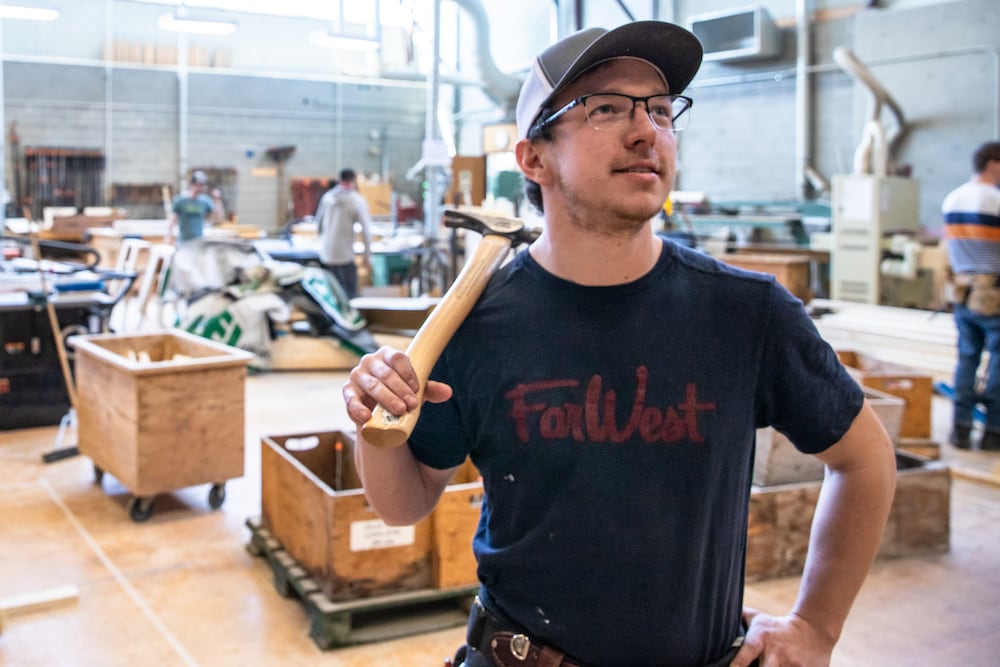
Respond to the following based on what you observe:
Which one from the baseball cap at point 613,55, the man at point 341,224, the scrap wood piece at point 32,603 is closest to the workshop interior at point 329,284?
the scrap wood piece at point 32,603

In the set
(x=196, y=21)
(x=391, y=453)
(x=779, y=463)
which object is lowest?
(x=779, y=463)

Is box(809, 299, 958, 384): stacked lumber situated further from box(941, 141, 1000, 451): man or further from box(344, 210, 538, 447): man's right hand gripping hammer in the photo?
box(344, 210, 538, 447): man's right hand gripping hammer

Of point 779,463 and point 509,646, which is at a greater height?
point 509,646

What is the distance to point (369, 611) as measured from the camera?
141 inches

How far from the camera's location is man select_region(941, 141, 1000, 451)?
5.70 meters

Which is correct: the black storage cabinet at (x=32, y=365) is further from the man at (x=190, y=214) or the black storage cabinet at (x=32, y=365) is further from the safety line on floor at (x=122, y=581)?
the man at (x=190, y=214)

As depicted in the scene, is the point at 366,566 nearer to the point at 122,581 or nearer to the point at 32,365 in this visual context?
the point at 122,581

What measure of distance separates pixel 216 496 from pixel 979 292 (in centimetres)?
427

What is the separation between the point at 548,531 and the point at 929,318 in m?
7.73

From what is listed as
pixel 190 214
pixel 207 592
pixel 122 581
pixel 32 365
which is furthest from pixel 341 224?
pixel 207 592

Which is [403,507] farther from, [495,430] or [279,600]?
[279,600]

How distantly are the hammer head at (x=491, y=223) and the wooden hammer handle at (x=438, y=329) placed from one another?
17 millimetres

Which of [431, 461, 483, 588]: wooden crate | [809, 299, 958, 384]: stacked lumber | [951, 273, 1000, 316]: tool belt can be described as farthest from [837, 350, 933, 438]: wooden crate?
[431, 461, 483, 588]: wooden crate

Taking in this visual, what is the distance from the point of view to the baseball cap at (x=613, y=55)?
4.39ft
